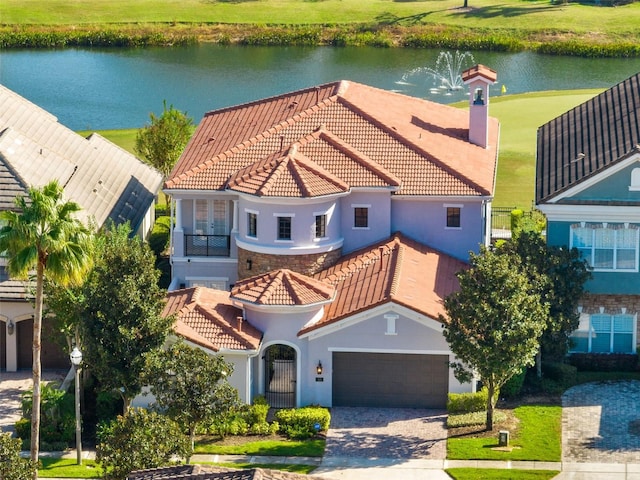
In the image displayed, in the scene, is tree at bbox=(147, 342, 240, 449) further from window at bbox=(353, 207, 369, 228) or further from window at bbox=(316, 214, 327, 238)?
window at bbox=(353, 207, 369, 228)

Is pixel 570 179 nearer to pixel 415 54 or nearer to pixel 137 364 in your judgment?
pixel 137 364

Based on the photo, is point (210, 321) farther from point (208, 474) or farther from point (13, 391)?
point (208, 474)

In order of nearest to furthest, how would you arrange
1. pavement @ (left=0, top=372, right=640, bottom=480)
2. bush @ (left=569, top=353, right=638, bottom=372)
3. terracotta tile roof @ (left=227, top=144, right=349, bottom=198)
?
pavement @ (left=0, top=372, right=640, bottom=480), bush @ (left=569, top=353, right=638, bottom=372), terracotta tile roof @ (left=227, top=144, right=349, bottom=198)

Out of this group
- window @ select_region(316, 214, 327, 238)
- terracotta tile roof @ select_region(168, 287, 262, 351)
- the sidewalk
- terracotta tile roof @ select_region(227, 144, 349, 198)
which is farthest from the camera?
window @ select_region(316, 214, 327, 238)

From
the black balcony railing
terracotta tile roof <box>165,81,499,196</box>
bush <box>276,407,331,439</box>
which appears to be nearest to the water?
terracotta tile roof <box>165,81,499,196</box>

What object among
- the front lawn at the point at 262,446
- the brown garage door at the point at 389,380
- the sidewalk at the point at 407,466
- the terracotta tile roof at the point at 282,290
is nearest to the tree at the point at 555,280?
the brown garage door at the point at 389,380

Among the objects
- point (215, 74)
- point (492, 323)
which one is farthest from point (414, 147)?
point (215, 74)
